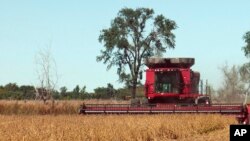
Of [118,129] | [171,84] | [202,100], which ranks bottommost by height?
[118,129]

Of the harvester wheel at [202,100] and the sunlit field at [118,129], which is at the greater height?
the harvester wheel at [202,100]

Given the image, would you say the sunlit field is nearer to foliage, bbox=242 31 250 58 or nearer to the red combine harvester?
the red combine harvester

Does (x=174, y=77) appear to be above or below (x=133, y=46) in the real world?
below

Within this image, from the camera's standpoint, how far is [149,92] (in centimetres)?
2303

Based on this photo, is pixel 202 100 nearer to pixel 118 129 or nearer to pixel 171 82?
pixel 171 82

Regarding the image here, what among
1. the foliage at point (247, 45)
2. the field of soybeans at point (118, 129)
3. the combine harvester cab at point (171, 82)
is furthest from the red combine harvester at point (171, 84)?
the foliage at point (247, 45)

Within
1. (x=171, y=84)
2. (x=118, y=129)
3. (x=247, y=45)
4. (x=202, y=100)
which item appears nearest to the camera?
(x=118, y=129)

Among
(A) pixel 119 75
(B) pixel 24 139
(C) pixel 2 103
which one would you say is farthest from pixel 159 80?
(A) pixel 119 75

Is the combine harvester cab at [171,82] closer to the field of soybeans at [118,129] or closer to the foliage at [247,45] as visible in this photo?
the field of soybeans at [118,129]

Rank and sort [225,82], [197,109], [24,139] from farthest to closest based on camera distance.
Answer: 1. [225,82]
2. [197,109]
3. [24,139]

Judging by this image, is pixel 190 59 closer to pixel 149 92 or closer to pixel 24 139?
pixel 149 92

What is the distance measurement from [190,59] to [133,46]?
31.3 m

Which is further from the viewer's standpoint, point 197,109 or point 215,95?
point 215,95

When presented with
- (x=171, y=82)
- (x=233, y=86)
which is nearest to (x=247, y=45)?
(x=233, y=86)
